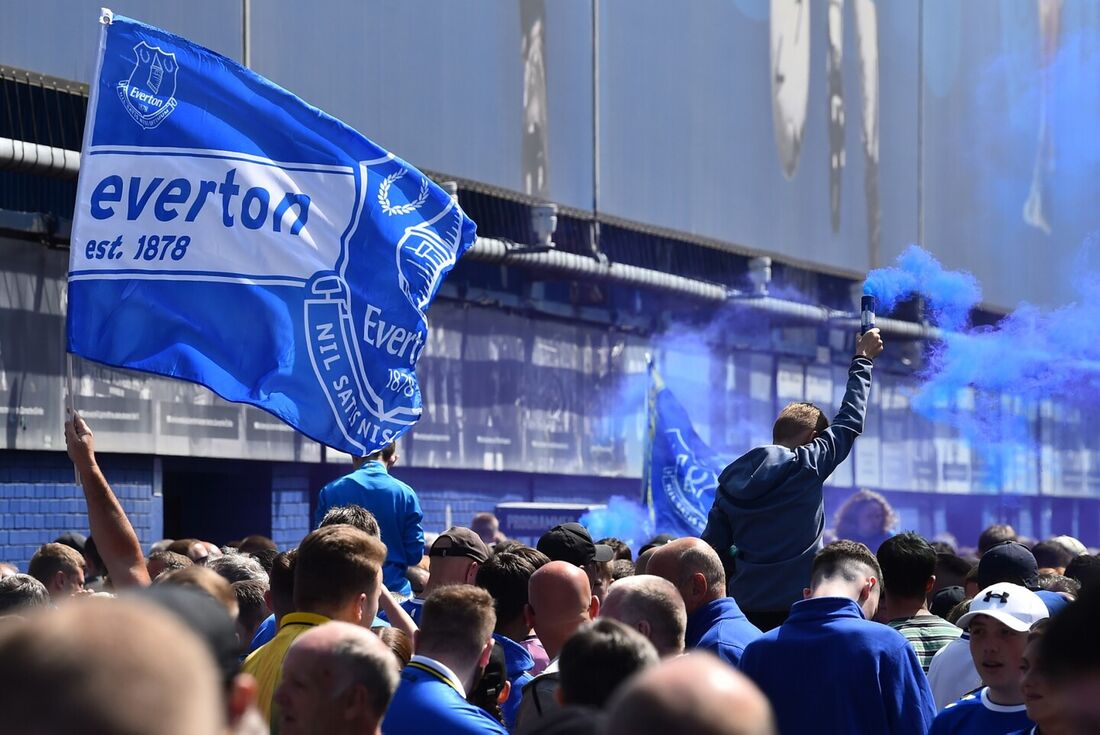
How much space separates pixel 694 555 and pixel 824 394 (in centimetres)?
2786

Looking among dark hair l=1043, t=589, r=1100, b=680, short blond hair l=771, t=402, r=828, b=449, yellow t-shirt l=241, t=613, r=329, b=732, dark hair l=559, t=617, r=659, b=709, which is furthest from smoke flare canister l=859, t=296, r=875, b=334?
dark hair l=1043, t=589, r=1100, b=680

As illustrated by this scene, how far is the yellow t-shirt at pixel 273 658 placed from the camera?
485 cm

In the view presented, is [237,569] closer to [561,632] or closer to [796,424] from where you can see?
[561,632]

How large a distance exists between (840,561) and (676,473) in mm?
10316

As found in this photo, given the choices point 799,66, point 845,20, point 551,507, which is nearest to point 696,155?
point 799,66

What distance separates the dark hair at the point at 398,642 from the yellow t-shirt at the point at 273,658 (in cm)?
79

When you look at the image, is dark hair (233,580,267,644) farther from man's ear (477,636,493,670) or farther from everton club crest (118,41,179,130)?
everton club crest (118,41,179,130)

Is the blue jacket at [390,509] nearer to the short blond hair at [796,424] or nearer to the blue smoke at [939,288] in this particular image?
the short blond hair at [796,424]

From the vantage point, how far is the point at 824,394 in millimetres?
33625

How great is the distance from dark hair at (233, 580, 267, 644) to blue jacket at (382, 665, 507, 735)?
1.97 meters

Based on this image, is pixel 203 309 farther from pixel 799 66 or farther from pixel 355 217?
pixel 799 66

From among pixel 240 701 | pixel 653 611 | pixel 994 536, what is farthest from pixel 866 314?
pixel 240 701

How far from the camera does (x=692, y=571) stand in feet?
20.4

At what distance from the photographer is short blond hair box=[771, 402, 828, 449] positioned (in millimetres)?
7594
